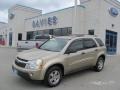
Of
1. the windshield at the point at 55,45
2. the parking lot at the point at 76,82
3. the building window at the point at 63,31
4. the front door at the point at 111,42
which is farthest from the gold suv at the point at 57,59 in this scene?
the building window at the point at 63,31

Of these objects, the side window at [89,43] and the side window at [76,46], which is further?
the side window at [89,43]

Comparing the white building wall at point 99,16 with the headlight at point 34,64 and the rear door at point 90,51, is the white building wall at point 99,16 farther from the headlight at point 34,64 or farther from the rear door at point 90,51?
the headlight at point 34,64

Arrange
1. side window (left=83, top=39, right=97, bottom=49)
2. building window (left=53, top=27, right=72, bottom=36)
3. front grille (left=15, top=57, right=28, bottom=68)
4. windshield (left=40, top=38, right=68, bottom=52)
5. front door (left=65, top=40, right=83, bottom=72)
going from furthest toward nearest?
building window (left=53, top=27, right=72, bottom=36) < side window (left=83, top=39, right=97, bottom=49) < windshield (left=40, top=38, right=68, bottom=52) < front door (left=65, top=40, right=83, bottom=72) < front grille (left=15, top=57, right=28, bottom=68)

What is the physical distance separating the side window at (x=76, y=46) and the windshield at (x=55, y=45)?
0.29 meters

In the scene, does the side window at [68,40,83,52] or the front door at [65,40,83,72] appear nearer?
the front door at [65,40,83,72]

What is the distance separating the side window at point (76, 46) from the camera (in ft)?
24.2

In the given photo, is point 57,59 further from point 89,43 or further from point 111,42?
point 111,42

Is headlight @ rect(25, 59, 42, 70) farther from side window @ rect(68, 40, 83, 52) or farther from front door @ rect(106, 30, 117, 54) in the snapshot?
front door @ rect(106, 30, 117, 54)

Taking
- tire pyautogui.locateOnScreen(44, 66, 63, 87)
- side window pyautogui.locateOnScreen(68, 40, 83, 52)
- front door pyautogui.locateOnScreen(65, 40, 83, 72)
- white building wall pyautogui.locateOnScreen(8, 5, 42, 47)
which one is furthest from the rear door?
white building wall pyautogui.locateOnScreen(8, 5, 42, 47)

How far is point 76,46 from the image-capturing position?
7656mm

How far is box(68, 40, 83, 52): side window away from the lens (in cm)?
737

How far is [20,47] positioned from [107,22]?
1022 cm

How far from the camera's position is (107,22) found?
20219 mm

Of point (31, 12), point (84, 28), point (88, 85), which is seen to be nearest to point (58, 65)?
point (88, 85)
